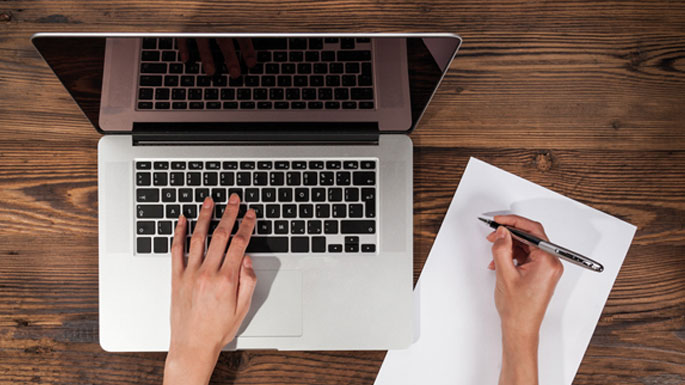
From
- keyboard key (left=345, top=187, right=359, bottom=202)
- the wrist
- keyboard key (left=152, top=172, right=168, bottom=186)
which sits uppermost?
keyboard key (left=152, top=172, right=168, bottom=186)

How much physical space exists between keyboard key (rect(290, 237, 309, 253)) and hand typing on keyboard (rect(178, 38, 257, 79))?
267mm

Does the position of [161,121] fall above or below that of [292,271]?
above

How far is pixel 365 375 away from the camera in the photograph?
2.53ft

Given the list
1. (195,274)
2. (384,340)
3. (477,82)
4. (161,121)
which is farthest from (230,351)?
(477,82)

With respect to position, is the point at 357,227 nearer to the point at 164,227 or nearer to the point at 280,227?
the point at 280,227

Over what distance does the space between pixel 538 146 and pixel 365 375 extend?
493 millimetres

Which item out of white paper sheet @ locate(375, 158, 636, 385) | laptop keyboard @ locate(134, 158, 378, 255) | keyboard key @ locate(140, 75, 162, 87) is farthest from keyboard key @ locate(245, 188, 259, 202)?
white paper sheet @ locate(375, 158, 636, 385)

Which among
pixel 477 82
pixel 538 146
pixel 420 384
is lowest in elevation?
pixel 420 384

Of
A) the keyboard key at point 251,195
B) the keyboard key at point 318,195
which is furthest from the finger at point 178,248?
the keyboard key at point 318,195

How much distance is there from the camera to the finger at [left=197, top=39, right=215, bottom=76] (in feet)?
1.91

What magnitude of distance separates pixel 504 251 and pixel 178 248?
0.51m

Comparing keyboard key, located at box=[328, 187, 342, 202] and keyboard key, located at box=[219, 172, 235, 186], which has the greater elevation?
keyboard key, located at box=[219, 172, 235, 186]

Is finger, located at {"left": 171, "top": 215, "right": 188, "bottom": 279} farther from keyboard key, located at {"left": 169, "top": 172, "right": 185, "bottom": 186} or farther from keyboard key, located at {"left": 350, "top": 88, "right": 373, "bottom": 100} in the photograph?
keyboard key, located at {"left": 350, "top": 88, "right": 373, "bottom": 100}

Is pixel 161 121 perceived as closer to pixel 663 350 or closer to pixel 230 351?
pixel 230 351
